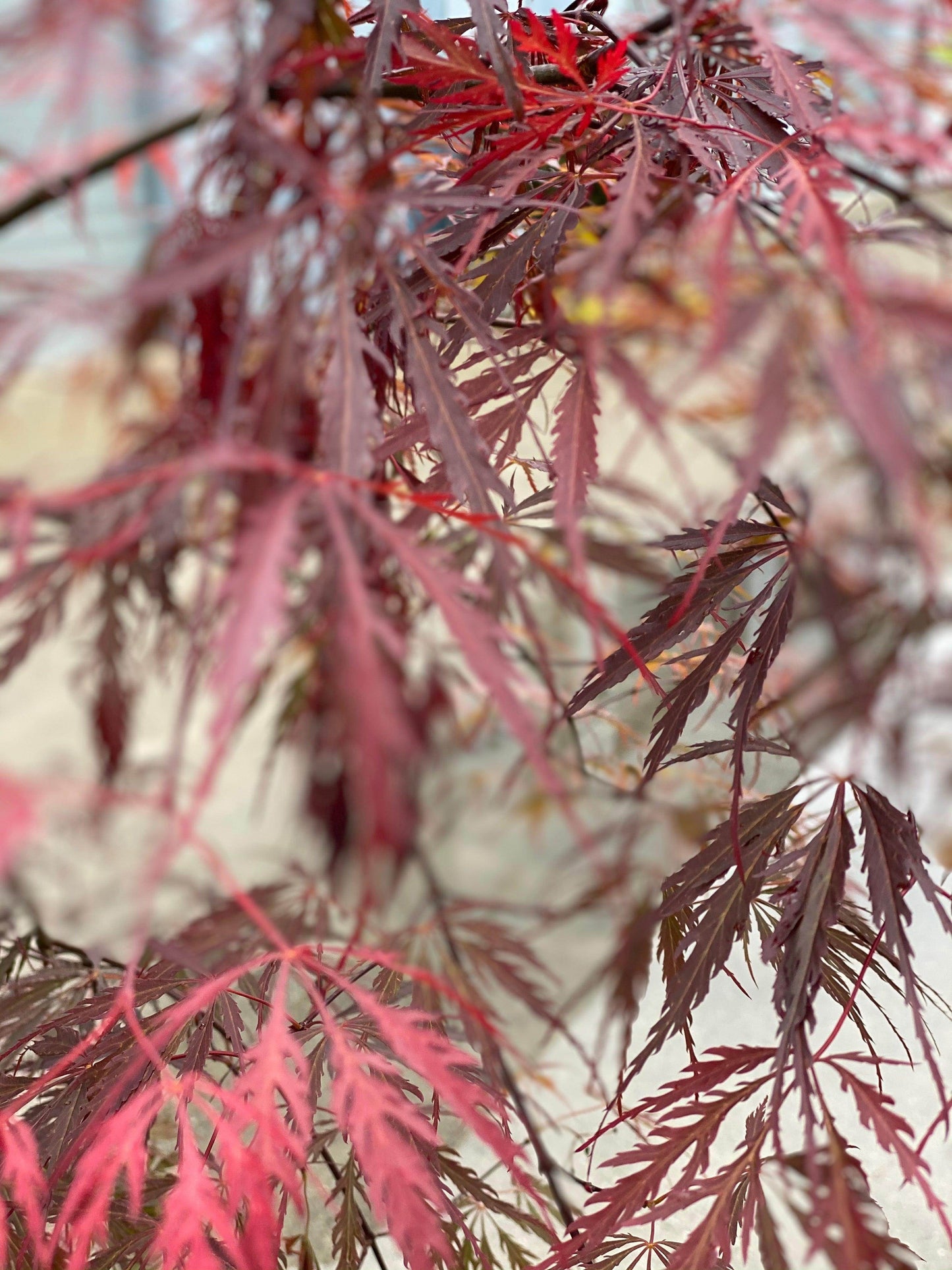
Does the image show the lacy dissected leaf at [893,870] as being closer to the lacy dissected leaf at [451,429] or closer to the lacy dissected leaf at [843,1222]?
the lacy dissected leaf at [843,1222]

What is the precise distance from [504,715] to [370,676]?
0.03 meters

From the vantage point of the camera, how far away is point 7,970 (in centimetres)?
41

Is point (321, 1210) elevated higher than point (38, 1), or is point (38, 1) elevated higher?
point (38, 1)

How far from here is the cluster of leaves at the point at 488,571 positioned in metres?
0.19

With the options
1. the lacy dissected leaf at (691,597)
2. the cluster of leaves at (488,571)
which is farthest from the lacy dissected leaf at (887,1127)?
the lacy dissected leaf at (691,597)

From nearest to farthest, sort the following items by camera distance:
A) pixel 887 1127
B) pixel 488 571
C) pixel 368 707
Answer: pixel 368 707 → pixel 887 1127 → pixel 488 571

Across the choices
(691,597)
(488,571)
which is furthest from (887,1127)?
(488,571)

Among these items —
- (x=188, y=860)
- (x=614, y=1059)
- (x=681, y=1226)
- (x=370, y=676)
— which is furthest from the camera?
(x=188, y=860)

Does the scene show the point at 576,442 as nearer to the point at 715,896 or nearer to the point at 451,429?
the point at 451,429

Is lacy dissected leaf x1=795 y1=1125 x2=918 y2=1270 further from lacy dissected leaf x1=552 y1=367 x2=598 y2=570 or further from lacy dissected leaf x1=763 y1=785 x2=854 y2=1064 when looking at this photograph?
lacy dissected leaf x1=552 y1=367 x2=598 y2=570

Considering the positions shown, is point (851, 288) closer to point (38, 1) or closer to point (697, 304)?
point (38, 1)

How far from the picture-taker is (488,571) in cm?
46

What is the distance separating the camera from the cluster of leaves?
0.19m

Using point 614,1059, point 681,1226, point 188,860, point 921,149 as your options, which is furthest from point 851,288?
point 188,860
